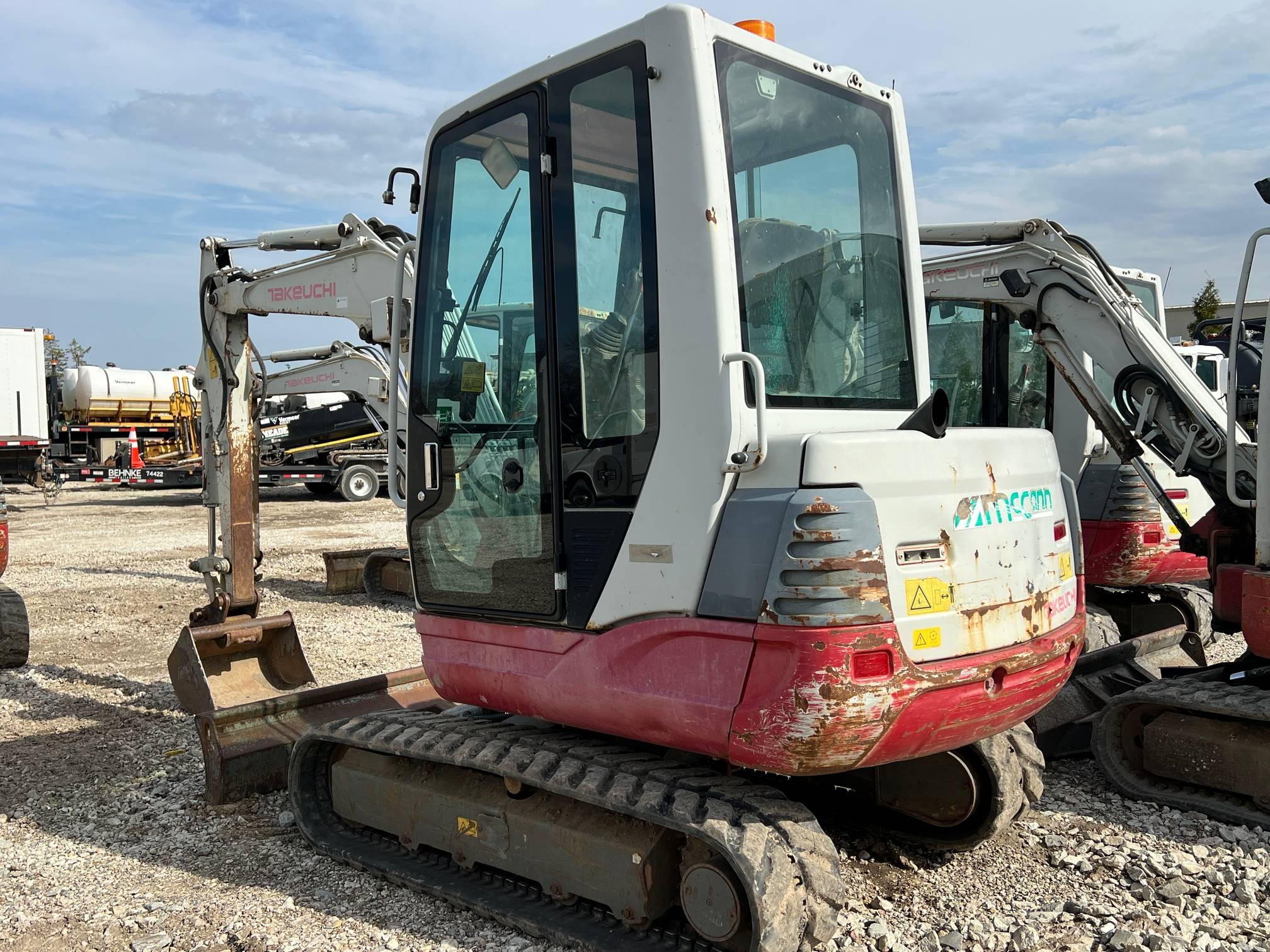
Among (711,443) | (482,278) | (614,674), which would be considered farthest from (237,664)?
(711,443)

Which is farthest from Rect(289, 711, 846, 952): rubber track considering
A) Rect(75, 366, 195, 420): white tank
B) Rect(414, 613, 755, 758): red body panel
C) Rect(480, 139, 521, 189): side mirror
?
Rect(75, 366, 195, 420): white tank

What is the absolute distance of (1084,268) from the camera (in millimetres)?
6277

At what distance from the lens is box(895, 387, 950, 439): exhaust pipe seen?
3.12m

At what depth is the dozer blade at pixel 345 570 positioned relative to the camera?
11.0m

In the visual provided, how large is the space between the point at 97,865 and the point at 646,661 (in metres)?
2.61

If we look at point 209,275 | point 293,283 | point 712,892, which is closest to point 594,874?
point 712,892

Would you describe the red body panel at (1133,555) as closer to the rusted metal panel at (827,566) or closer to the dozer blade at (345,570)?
the rusted metal panel at (827,566)

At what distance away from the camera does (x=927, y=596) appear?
3.08 m

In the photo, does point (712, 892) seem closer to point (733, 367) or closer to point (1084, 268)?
point (733, 367)

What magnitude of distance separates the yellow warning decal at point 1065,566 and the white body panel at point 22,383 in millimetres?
23615

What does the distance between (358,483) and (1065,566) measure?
755 inches

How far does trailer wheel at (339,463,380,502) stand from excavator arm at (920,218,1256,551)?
16366 millimetres

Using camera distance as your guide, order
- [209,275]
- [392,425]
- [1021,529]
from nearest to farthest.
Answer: [1021,529] → [392,425] → [209,275]

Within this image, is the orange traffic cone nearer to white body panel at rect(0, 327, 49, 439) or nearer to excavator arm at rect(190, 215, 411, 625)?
white body panel at rect(0, 327, 49, 439)
